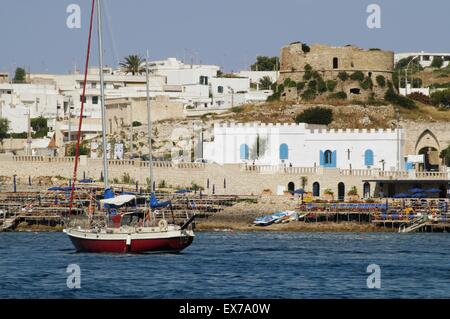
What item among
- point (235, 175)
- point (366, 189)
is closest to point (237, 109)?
point (235, 175)

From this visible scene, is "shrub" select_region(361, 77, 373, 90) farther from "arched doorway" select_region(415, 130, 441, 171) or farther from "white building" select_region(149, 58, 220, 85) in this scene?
"white building" select_region(149, 58, 220, 85)

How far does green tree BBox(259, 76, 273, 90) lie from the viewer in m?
131

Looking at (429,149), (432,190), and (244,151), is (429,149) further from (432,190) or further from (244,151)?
(432,190)

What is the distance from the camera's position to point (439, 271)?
41.2 meters

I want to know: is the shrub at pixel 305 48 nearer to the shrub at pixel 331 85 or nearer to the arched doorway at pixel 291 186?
the shrub at pixel 331 85

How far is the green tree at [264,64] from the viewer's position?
148925 mm

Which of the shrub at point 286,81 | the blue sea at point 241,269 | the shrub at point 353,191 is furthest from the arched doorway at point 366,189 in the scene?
the shrub at point 286,81

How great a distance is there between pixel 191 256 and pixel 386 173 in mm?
29553

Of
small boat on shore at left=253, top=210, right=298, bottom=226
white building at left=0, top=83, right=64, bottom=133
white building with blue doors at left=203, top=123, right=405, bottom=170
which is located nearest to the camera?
small boat on shore at left=253, top=210, right=298, bottom=226

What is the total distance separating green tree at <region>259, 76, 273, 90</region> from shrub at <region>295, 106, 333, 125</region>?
35.2 m

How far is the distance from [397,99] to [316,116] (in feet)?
33.3

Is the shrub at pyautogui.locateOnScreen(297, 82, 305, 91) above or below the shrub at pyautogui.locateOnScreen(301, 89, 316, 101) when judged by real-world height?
above

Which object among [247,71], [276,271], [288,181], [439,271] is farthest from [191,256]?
[247,71]

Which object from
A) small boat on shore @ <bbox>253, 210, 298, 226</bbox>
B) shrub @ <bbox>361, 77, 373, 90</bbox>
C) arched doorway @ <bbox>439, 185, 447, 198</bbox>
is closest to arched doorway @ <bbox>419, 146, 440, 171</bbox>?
arched doorway @ <bbox>439, 185, 447, 198</bbox>
